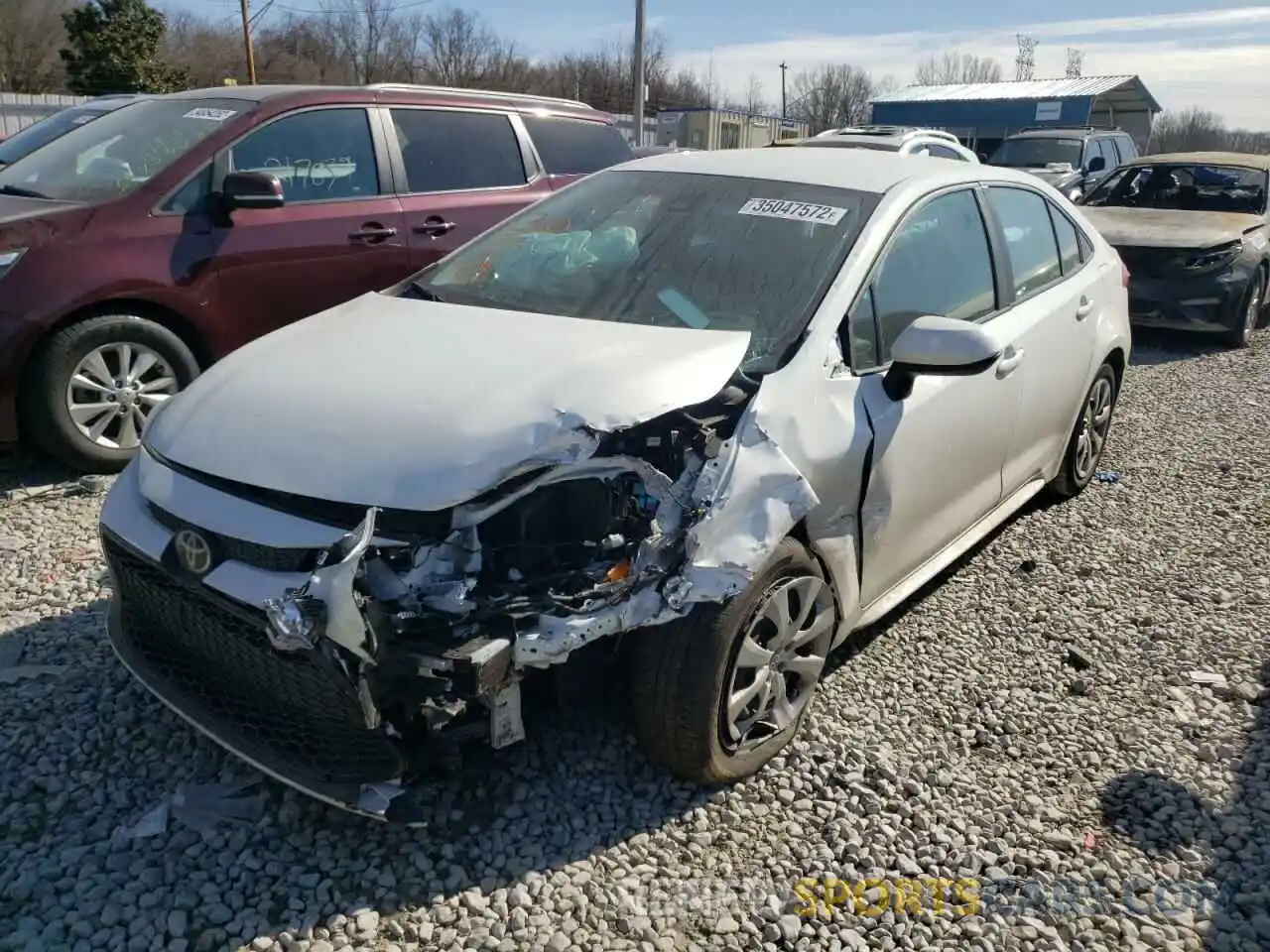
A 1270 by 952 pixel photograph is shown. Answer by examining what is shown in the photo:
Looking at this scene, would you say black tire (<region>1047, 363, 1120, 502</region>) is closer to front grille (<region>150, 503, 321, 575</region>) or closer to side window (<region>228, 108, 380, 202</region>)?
front grille (<region>150, 503, 321, 575</region>)

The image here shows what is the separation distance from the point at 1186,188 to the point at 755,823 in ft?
32.2

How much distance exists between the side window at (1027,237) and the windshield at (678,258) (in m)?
0.98

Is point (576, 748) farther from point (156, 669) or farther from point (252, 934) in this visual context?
point (156, 669)

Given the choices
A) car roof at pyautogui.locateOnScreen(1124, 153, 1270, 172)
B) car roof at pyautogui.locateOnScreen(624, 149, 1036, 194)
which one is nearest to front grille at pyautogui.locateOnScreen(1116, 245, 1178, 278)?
car roof at pyautogui.locateOnScreen(1124, 153, 1270, 172)

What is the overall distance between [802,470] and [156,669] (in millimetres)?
1833

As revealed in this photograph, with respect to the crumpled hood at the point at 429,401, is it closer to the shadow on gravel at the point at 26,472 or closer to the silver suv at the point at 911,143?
the shadow on gravel at the point at 26,472

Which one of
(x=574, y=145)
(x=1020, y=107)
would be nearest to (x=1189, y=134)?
(x=1020, y=107)

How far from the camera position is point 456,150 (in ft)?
19.9

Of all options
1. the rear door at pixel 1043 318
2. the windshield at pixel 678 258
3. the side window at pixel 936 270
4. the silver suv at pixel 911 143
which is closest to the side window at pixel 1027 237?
the rear door at pixel 1043 318

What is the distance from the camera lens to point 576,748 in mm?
2945

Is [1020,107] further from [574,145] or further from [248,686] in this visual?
[248,686]

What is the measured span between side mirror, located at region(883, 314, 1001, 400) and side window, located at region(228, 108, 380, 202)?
3.71m

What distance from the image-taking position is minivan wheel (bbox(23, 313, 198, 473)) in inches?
179

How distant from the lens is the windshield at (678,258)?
3084mm
